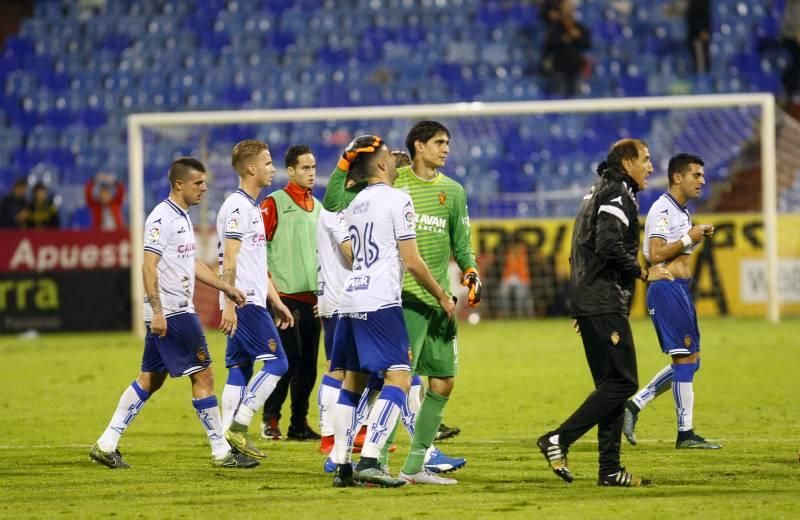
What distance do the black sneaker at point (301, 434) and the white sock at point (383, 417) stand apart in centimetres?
280

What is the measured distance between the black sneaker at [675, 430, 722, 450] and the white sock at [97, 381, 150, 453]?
3.87m

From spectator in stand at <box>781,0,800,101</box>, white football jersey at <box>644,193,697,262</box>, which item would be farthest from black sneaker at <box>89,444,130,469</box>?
spectator in stand at <box>781,0,800,101</box>

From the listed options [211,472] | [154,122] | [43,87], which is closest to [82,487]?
[211,472]

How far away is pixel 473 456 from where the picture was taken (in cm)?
917

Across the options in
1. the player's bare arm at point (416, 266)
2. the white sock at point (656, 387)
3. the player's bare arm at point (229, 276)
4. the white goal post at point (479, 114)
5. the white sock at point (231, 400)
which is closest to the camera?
the player's bare arm at point (416, 266)

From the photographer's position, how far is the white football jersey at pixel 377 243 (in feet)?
24.7

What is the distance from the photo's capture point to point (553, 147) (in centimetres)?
2572

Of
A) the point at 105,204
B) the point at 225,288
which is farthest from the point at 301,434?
the point at 105,204

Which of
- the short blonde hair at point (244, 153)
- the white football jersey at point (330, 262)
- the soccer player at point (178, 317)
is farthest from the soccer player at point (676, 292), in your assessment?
the soccer player at point (178, 317)

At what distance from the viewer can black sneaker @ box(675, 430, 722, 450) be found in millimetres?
9297

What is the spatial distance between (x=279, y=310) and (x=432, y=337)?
76.2 inches

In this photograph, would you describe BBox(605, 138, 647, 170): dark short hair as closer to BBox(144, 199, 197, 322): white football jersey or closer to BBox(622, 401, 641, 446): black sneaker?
BBox(622, 401, 641, 446): black sneaker

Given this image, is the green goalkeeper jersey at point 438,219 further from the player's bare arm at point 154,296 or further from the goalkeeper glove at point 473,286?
the player's bare arm at point 154,296

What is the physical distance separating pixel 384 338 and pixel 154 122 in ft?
46.5
